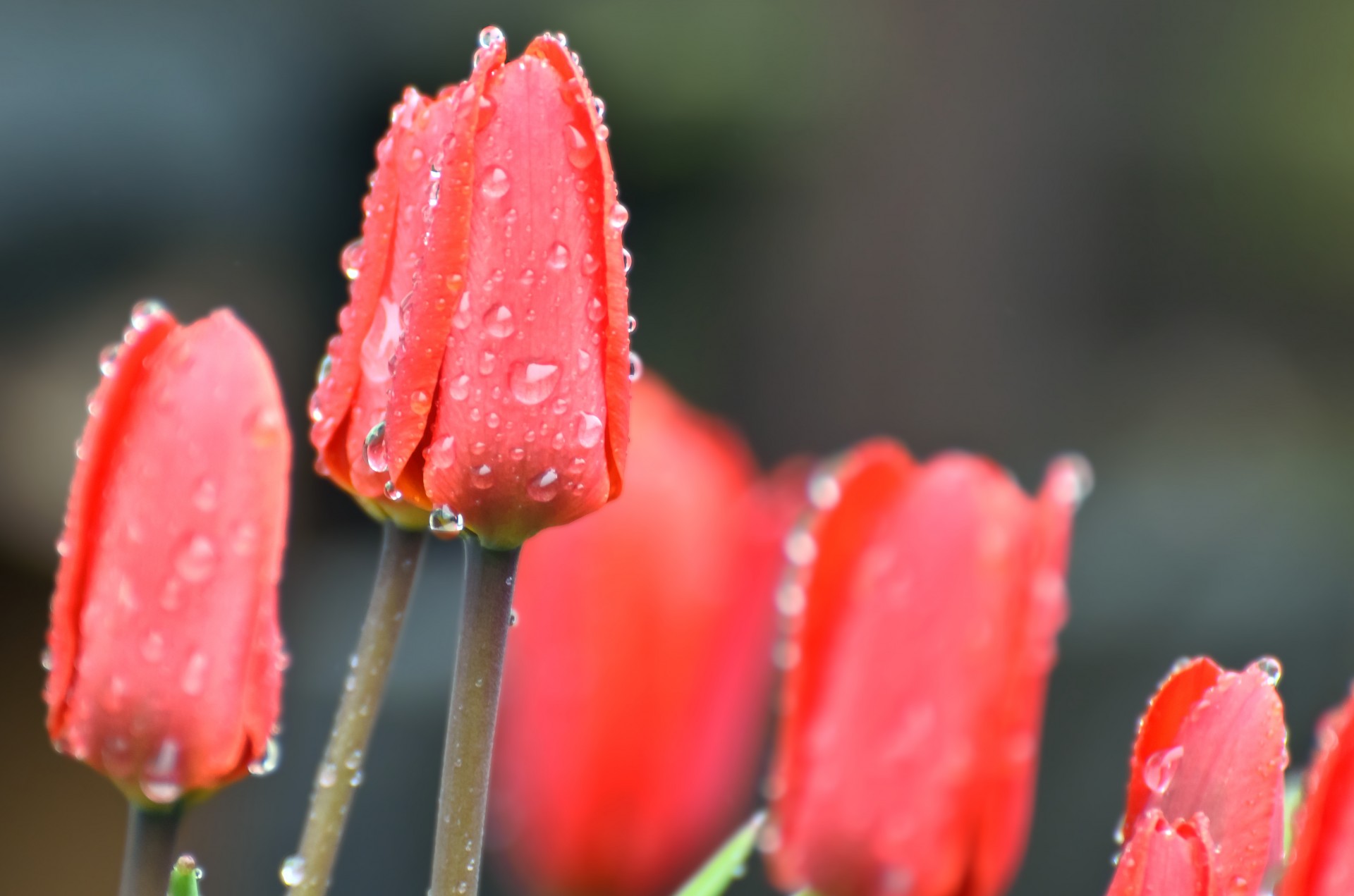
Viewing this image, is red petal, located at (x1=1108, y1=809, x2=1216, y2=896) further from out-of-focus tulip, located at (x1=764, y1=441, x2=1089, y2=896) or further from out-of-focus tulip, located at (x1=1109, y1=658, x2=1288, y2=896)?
out-of-focus tulip, located at (x1=764, y1=441, x2=1089, y2=896)

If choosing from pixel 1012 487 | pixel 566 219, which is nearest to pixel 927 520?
pixel 1012 487

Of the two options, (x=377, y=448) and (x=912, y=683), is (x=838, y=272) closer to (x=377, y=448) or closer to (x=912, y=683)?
(x=912, y=683)

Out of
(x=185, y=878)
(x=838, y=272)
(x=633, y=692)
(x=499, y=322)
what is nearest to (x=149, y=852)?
(x=185, y=878)

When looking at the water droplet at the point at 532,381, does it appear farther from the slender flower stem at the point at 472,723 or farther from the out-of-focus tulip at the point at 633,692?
the out-of-focus tulip at the point at 633,692

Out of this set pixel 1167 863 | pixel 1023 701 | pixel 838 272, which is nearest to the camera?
pixel 1167 863

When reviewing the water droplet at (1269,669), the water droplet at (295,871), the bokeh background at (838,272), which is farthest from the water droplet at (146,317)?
the bokeh background at (838,272)

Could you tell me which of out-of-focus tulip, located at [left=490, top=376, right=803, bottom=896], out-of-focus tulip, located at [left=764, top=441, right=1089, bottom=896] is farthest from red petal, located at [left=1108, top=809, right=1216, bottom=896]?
out-of-focus tulip, located at [left=490, top=376, right=803, bottom=896]
